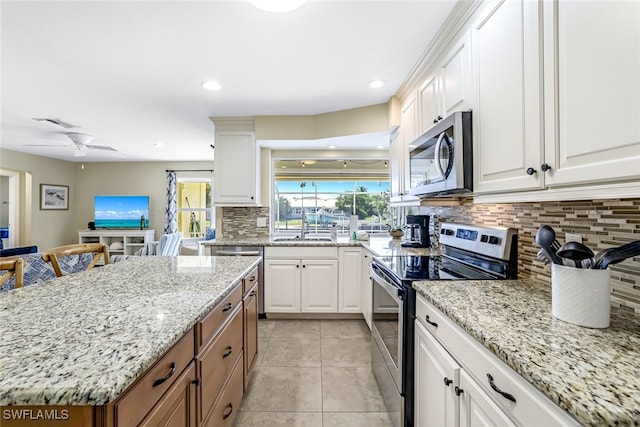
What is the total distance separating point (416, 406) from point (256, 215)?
2.93 metres

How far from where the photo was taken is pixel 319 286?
10.6 feet

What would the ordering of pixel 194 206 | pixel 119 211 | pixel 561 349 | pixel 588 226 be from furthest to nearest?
pixel 194 206 < pixel 119 211 < pixel 588 226 < pixel 561 349

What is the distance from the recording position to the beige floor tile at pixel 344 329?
2893mm

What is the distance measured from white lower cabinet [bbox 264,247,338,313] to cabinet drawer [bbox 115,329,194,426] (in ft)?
7.15

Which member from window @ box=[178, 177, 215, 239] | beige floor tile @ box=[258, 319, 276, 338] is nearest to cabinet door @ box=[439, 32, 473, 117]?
beige floor tile @ box=[258, 319, 276, 338]

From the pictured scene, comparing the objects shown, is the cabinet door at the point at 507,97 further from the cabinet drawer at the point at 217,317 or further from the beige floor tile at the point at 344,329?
the beige floor tile at the point at 344,329

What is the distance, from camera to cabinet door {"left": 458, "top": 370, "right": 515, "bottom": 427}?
0.81m

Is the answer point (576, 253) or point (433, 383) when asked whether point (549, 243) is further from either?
point (433, 383)

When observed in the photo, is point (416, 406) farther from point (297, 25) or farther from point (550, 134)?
point (297, 25)

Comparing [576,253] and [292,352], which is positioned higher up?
[576,253]

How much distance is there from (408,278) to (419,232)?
140 cm

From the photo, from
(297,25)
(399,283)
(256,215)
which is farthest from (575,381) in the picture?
(256,215)

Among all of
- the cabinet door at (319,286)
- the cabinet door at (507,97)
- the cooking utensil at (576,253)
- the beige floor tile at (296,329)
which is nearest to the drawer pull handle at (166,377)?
the cooking utensil at (576,253)

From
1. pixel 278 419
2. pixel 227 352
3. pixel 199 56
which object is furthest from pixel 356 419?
pixel 199 56
